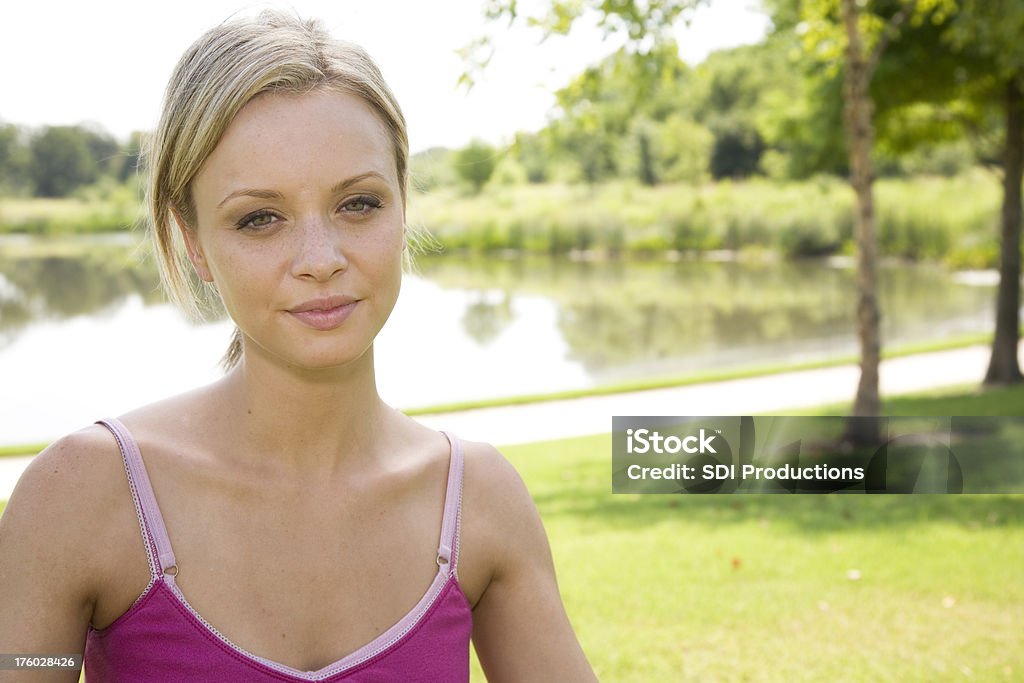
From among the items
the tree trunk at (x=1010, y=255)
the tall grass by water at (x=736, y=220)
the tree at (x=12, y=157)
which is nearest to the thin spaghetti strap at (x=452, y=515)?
the tree trunk at (x=1010, y=255)

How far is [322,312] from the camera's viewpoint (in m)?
1.31

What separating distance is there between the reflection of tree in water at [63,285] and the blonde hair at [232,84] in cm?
A: 1710

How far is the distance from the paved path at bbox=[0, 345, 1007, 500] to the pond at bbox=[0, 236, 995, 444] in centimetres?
158

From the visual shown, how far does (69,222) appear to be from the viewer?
34500mm

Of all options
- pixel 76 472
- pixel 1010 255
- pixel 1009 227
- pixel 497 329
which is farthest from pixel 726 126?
pixel 76 472

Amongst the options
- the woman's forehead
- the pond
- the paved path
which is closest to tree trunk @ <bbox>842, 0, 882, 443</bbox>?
the paved path

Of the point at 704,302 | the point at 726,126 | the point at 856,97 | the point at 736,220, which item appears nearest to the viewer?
the point at 856,97

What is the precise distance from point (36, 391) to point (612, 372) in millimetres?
7664

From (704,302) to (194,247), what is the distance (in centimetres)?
2256

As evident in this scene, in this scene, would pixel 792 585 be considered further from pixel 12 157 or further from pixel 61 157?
pixel 12 157

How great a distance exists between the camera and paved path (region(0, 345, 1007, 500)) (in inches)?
387

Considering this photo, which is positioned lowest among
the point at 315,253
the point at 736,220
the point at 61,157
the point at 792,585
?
the point at 792,585

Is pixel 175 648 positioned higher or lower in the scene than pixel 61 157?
lower

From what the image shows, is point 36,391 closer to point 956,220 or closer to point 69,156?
point 69,156
